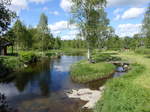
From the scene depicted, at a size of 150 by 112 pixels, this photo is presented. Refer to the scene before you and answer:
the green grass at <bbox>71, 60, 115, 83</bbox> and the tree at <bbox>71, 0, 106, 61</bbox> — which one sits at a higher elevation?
the tree at <bbox>71, 0, 106, 61</bbox>

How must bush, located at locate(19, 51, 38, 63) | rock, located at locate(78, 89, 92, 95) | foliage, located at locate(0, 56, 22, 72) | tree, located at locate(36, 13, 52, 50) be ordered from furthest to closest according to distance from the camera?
tree, located at locate(36, 13, 52, 50), bush, located at locate(19, 51, 38, 63), foliage, located at locate(0, 56, 22, 72), rock, located at locate(78, 89, 92, 95)

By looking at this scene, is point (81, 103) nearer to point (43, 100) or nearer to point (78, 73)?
point (43, 100)

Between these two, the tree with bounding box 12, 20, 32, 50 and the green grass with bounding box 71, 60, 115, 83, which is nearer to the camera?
the green grass with bounding box 71, 60, 115, 83

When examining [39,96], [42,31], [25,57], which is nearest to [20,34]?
[42,31]

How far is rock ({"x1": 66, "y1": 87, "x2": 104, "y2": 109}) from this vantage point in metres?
12.6

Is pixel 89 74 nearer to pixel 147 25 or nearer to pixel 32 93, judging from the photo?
pixel 32 93

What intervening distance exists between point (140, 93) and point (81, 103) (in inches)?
200

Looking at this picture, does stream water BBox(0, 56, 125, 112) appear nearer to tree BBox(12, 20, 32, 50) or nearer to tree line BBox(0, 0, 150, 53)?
tree line BBox(0, 0, 150, 53)

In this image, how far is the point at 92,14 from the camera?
28.2m

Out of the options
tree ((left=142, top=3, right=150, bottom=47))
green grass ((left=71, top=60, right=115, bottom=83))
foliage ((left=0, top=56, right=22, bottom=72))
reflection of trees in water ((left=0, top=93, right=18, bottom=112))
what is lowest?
reflection of trees in water ((left=0, top=93, right=18, bottom=112))

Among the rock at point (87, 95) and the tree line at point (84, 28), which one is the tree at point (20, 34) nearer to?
the tree line at point (84, 28)

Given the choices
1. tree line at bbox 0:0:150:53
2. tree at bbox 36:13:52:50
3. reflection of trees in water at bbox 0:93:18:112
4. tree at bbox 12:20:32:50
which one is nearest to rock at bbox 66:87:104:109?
reflection of trees in water at bbox 0:93:18:112

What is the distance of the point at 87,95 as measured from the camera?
14.8 m

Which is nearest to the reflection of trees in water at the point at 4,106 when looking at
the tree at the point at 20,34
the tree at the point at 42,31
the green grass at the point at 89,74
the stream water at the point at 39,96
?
the stream water at the point at 39,96
